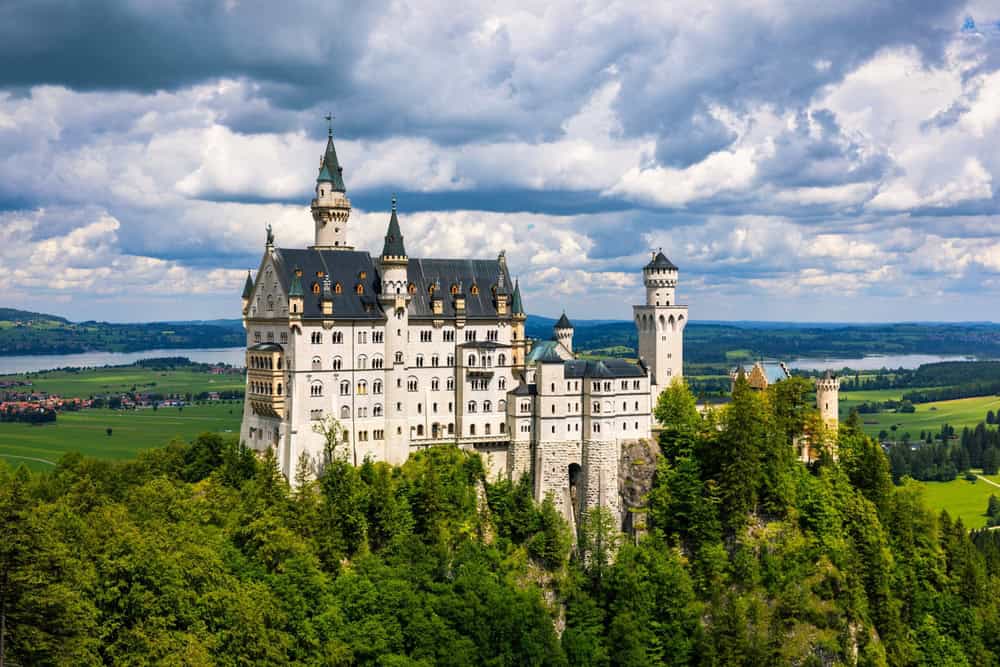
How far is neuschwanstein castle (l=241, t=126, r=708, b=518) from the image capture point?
300ft

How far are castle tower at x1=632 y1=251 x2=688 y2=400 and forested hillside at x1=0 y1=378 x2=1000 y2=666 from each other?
5.20 meters

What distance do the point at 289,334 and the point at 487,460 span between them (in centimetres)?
2210

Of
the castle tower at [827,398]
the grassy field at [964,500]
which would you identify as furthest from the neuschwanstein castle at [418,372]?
the grassy field at [964,500]

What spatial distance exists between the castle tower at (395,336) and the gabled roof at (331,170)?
8949mm

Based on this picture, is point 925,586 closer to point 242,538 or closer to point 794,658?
point 794,658

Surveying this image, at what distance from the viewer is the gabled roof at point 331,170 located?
101 m

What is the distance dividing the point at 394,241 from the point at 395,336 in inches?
342

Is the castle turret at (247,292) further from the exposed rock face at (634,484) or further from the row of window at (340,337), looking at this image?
the exposed rock face at (634,484)

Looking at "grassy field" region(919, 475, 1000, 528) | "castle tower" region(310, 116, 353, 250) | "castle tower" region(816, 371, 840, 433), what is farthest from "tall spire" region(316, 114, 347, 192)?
"grassy field" region(919, 475, 1000, 528)

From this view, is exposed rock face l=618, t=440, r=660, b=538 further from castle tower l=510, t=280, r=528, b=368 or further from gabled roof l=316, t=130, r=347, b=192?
gabled roof l=316, t=130, r=347, b=192

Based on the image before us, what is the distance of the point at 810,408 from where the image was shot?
107 meters

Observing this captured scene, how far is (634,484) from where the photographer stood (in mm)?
98250

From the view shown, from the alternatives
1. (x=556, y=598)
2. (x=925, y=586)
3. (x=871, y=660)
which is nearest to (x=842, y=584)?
(x=871, y=660)

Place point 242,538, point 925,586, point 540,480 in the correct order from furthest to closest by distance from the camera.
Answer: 1. point 925,586
2. point 540,480
3. point 242,538
